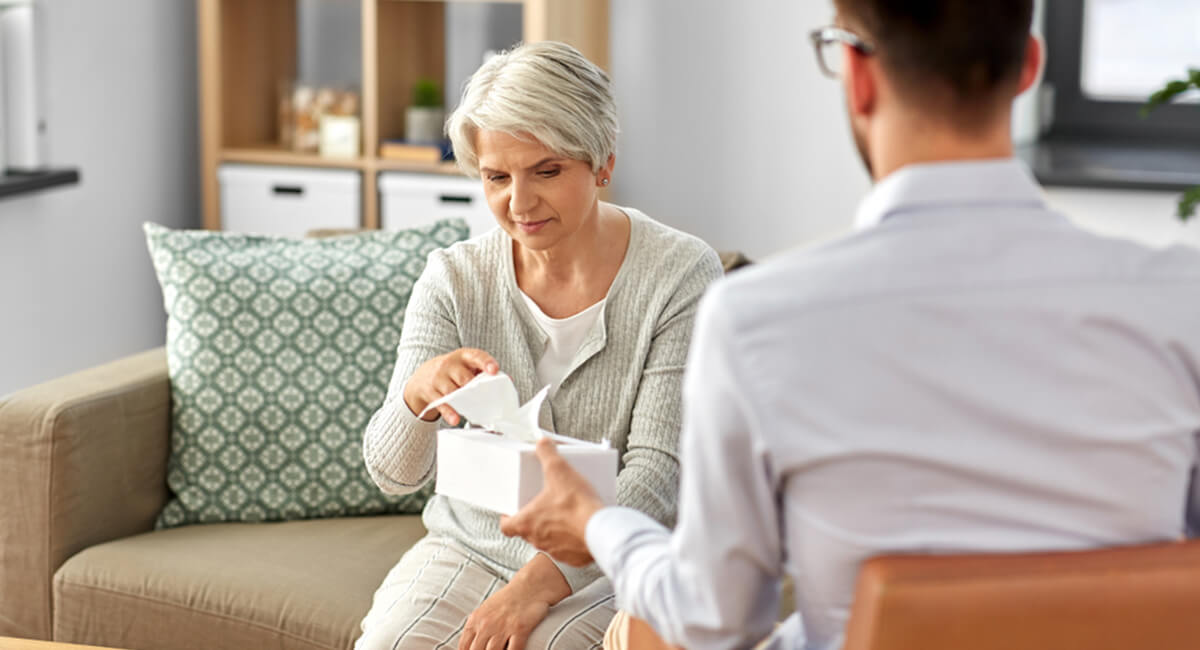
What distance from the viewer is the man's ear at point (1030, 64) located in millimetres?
956

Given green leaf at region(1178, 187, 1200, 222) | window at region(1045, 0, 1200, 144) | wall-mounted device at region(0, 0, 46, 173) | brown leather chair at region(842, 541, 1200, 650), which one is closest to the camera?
brown leather chair at region(842, 541, 1200, 650)

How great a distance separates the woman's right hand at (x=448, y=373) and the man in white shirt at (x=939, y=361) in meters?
0.52

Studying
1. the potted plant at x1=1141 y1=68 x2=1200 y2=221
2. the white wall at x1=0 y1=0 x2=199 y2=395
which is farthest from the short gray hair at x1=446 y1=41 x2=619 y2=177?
the white wall at x1=0 y1=0 x2=199 y2=395

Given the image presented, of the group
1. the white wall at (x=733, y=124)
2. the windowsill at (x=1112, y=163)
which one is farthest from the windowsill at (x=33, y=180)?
the windowsill at (x=1112, y=163)

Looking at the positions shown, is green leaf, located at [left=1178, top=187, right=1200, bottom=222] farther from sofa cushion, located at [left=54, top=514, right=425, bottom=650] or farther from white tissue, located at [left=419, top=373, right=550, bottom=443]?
sofa cushion, located at [left=54, top=514, right=425, bottom=650]

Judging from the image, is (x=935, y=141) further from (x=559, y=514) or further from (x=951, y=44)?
(x=559, y=514)

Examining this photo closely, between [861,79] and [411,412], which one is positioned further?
[411,412]

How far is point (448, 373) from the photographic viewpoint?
1.48 meters

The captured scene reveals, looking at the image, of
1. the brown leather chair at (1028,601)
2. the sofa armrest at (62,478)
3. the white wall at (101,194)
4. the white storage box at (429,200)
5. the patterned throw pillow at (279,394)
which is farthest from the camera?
the white storage box at (429,200)

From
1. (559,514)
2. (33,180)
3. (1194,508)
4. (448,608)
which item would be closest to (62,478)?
(448,608)

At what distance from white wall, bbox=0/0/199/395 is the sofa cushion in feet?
4.41

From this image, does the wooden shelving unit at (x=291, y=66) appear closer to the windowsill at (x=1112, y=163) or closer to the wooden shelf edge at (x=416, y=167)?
the wooden shelf edge at (x=416, y=167)

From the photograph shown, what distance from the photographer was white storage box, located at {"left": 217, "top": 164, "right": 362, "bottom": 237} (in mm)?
3498

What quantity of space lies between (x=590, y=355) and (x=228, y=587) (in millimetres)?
656
